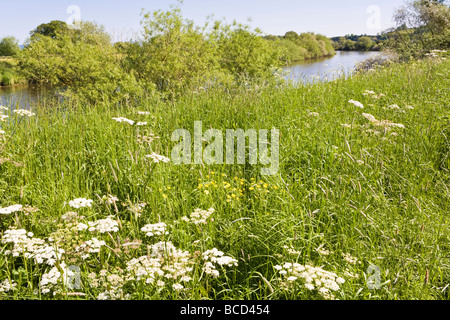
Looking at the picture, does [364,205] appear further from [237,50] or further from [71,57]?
[237,50]

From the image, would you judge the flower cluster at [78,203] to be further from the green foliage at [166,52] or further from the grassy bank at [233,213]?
the green foliage at [166,52]

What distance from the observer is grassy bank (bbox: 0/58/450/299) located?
6.22 ft

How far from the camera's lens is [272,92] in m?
5.92

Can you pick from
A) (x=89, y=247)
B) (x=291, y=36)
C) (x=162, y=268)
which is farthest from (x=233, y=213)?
(x=291, y=36)

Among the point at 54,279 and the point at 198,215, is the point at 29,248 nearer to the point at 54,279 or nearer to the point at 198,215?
the point at 54,279

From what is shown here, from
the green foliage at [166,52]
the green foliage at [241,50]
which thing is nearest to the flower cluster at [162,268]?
the green foliage at [166,52]

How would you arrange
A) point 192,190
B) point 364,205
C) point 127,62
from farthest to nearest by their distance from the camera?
point 127,62
point 192,190
point 364,205

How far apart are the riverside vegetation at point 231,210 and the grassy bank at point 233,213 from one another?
0.06 feet

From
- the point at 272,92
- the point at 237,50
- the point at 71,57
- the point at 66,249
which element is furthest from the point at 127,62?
the point at 66,249

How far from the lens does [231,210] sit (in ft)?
8.71

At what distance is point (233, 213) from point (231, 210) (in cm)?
10

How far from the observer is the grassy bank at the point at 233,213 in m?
1.90
